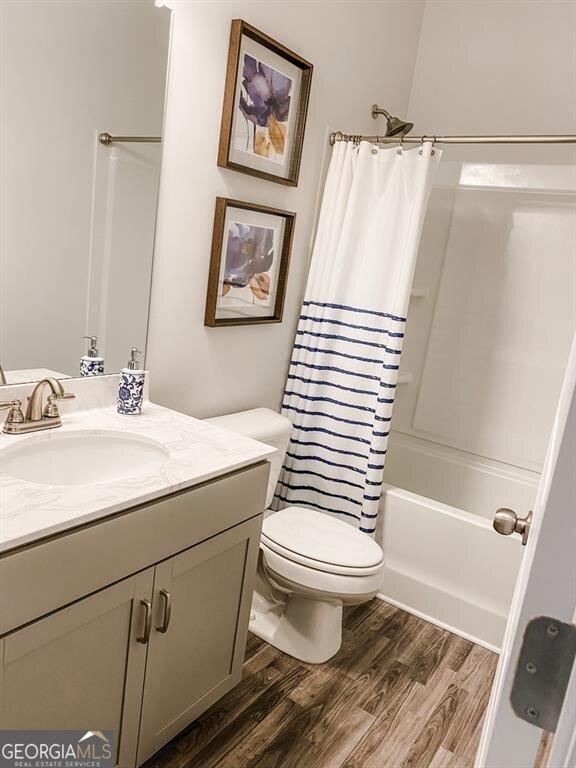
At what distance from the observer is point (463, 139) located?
2.11 m

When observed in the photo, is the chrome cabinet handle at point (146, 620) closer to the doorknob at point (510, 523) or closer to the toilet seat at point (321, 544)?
the toilet seat at point (321, 544)

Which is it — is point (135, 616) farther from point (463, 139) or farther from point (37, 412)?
point (463, 139)

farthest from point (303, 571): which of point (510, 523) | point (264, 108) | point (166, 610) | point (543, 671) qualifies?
point (264, 108)

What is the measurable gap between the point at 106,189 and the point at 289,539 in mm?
1189

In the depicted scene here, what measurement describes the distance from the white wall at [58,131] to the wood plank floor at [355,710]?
1.12 metres

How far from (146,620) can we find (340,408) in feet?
4.17

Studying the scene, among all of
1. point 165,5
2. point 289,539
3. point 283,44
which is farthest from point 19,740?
point 283,44

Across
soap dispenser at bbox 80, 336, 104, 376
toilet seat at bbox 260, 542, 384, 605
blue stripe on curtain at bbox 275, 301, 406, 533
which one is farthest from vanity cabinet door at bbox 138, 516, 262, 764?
blue stripe on curtain at bbox 275, 301, 406, 533

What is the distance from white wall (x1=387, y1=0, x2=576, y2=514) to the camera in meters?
2.59

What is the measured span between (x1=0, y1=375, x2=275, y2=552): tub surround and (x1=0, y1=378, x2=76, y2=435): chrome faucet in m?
0.03

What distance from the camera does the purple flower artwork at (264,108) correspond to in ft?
6.38

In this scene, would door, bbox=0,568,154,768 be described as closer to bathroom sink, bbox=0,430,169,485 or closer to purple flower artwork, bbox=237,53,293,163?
bathroom sink, bbox=0,430,169,485

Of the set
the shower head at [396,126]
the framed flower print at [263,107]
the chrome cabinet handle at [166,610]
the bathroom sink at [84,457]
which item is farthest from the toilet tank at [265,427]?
the shower head at [396,126]

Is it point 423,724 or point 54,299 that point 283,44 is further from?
point 423,724
